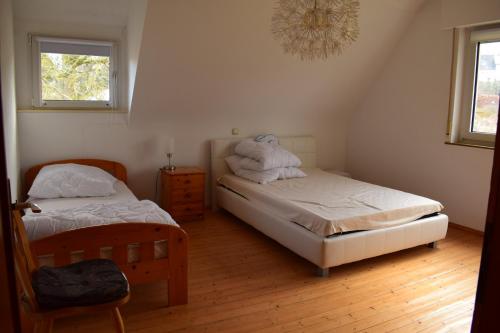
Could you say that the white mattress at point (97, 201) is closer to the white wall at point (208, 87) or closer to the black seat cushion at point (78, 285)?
the black seat cushion at point (78, 285)

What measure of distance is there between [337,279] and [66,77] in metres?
3.38

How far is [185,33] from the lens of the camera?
12.5 feet

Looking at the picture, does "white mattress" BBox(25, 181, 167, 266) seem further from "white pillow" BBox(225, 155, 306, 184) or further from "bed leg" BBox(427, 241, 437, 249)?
"bed leg" BBox(427, 241, 437, 249)

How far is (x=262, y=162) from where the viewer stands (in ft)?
14.6

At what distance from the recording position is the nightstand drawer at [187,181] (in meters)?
4.38

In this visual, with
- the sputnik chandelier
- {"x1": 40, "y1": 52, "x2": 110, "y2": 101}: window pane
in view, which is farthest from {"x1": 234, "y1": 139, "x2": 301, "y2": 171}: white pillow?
{"x1": 40, "y1": 52, "x2": 110, "y2": 101}: window pane

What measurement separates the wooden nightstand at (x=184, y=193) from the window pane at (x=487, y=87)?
2995 mm

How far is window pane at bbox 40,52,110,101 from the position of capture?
13.8 ft

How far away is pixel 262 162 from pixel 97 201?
1.75m

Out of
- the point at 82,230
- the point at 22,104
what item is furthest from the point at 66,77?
the point at 82,230

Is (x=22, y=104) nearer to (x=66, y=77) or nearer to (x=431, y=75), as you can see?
(x=66, y=77)

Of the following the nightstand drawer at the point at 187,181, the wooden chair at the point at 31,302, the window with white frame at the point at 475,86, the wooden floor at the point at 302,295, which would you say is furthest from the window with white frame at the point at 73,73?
the window with white frame at the point at 475,86

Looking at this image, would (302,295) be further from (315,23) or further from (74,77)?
(74,77)

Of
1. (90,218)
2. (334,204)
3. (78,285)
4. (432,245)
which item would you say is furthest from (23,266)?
(432,245)
